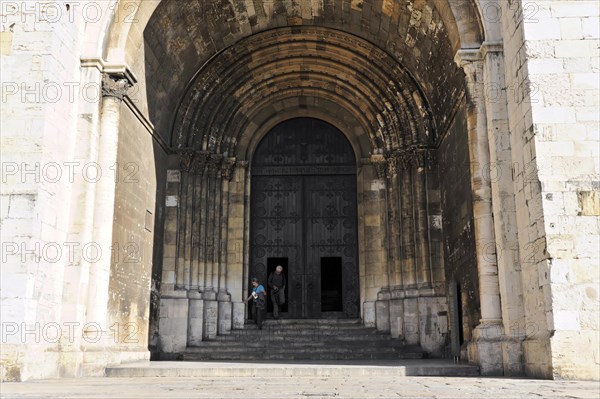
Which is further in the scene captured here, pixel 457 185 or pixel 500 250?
pixel 457 185

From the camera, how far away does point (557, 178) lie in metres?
6.90

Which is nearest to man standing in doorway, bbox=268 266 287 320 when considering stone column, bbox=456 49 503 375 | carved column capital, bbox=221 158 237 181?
carved column capital, bbox=221 158 237 181

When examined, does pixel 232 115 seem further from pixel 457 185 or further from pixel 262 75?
pixel 457 185

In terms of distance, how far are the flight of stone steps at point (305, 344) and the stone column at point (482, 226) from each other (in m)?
2.69

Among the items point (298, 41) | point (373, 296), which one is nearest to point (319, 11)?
point (298, 41)

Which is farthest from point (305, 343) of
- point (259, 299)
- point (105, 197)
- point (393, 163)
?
point (105, 197)

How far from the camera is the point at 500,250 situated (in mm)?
7742

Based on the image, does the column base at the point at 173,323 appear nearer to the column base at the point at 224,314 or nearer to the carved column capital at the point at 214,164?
the column base at the point at 224,314

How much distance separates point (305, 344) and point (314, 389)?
564 cm

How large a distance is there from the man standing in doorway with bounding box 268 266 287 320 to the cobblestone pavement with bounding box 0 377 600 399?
562 cm

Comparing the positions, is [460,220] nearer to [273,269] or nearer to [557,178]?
[557,178]

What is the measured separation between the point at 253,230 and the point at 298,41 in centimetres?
430

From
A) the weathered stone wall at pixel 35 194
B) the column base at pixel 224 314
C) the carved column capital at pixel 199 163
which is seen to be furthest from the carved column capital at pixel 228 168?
the weathered stone wall at pixel 35 194

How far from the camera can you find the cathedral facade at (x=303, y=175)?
22.9 ft
